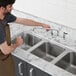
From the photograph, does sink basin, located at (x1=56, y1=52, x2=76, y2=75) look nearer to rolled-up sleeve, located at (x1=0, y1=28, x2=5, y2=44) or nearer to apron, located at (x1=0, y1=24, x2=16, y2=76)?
apron, located at (x1=0, y1=24, x2=16, y2=76)

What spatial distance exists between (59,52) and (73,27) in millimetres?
286

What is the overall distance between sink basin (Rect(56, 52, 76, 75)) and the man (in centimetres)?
47

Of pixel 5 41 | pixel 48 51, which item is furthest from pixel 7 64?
pixel 48 51

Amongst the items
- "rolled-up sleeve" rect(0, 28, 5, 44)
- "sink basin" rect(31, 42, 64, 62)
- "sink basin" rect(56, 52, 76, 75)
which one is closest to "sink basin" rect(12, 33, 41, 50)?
"sink basin" rect(31, 42, 64, 62)

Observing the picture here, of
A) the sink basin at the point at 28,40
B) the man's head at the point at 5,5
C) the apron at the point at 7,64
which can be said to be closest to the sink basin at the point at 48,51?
the sink basin at the point at 28,40

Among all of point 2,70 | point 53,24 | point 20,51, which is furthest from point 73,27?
point 2,70

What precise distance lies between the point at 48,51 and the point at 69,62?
268 millimetres

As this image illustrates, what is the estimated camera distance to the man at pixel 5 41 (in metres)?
1.73

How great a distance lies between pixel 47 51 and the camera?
2.49 metres

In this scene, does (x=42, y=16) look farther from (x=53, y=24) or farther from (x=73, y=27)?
(x=73, y=27)

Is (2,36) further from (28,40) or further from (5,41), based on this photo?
(28,40)

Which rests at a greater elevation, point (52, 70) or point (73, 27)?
point (73, 27)

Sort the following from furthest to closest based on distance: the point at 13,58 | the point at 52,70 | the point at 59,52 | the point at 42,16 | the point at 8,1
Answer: the point at 42,16 < the point at 59,52 < the point at 13,58 < the point at 52,70 < the point at 8,1

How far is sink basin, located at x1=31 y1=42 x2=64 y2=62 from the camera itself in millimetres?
2385
